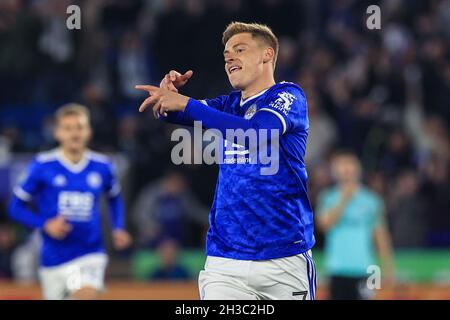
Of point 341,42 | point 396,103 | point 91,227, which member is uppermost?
point 341,42

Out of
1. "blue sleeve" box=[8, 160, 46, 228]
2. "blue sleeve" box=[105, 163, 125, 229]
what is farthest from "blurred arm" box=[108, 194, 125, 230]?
"blue sleeve" box=[8, 160, 46, 228]

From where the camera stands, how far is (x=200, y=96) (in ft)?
46.8

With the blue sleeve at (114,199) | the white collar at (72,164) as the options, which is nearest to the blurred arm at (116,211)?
the blue sleeve at (114,199)

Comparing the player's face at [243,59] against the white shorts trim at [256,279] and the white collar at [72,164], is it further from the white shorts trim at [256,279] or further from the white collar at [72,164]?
the white collar at [72,164]

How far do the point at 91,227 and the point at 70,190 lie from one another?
1.28 ft

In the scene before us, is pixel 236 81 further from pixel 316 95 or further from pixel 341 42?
pixel 341 42

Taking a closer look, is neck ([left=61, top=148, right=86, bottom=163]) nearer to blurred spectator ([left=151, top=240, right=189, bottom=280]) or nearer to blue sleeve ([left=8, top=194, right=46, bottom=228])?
blue sleeve ([left=8, top=194, right=46, bottom=228])

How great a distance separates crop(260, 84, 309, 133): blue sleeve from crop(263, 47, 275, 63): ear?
25cm

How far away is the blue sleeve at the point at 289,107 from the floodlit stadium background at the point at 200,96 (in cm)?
649

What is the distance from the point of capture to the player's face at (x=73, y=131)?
9.40 metres

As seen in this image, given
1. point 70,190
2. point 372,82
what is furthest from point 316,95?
point 70,190

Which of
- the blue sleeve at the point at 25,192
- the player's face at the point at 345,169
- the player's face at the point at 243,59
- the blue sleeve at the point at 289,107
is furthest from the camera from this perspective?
the player's face at the point at 345,169

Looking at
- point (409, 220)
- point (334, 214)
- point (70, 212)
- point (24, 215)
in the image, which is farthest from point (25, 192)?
point (409, 220)

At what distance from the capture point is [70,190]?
935 cm
